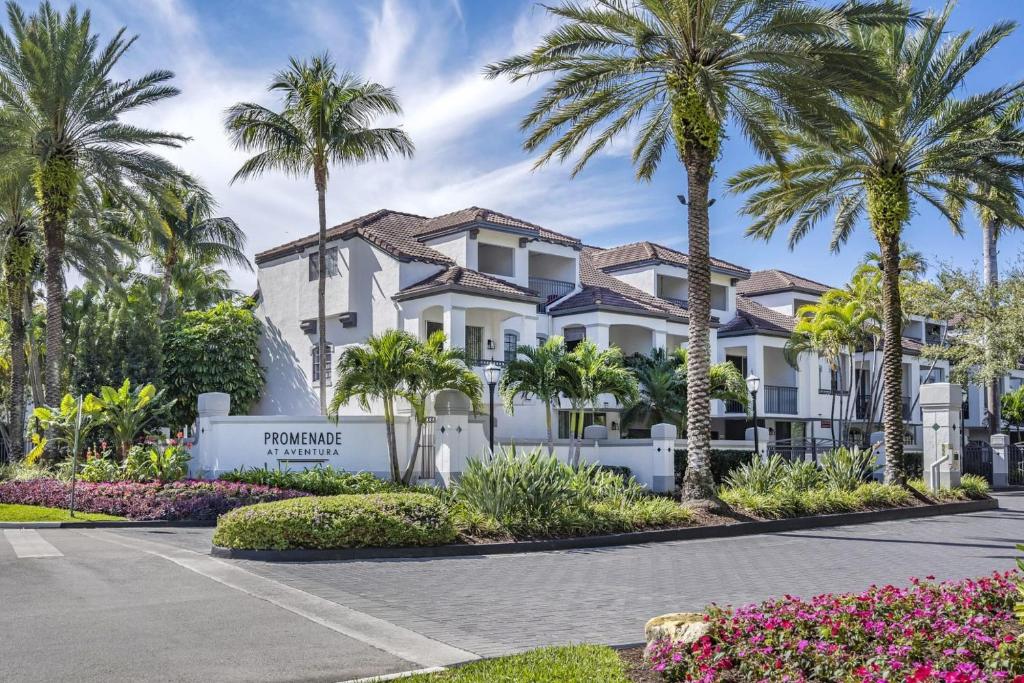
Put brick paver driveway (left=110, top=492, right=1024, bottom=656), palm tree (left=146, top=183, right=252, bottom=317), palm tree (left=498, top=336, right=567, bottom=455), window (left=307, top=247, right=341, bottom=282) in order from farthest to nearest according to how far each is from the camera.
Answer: palm tree (left=146, top=183, right=252, bottom=317) → window (left=307, top=247, right=341, bottom=282) → palm tree (left=498, top=336, right=567, bottom=455) → brick paver driveway (left=110, top=492, right=1024, bottom=656)

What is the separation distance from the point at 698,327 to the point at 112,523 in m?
12.7

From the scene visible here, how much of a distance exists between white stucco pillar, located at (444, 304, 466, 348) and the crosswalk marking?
46.4 ft

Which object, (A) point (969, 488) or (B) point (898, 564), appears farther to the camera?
(A) point (969, 488)

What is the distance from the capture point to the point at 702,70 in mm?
18703

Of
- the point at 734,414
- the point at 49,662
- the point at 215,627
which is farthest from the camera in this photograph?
the point at 734,414

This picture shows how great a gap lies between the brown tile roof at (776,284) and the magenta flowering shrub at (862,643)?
40.6m

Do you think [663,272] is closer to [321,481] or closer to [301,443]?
[301,443]

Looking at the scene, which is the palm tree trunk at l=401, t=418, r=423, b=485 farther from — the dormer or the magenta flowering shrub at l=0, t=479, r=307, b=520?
the dormer

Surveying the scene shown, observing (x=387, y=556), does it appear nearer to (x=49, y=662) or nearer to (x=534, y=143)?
(x=49, y=662)

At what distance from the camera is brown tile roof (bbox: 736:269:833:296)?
46812 millimetres

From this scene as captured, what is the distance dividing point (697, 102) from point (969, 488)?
14.0m

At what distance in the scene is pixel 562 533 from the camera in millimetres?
16000

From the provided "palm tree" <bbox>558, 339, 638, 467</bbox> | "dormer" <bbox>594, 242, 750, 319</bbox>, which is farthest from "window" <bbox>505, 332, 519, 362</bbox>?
"dormer" <bbox>594, 242, 750, 319</bbox>

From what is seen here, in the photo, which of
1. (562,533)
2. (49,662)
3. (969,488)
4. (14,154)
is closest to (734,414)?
(969,488)
